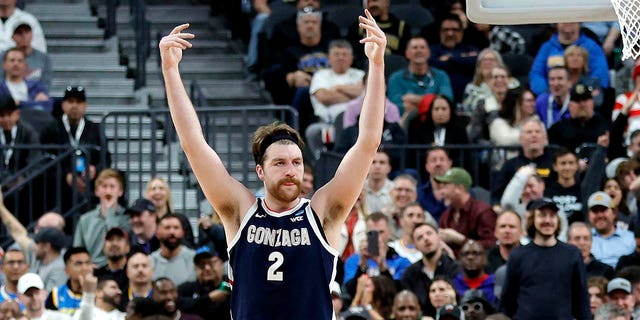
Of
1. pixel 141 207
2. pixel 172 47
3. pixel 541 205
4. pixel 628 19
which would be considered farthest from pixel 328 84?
pixel 172 47

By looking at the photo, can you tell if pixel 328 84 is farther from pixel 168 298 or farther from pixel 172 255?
pixel 168 298

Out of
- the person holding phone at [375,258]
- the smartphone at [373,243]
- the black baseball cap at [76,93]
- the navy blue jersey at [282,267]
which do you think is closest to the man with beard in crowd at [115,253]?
the person holding phone at [375,258]

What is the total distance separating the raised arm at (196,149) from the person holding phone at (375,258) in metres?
6.46

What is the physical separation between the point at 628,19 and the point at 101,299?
7035 millimetres

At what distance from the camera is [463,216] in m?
17.0

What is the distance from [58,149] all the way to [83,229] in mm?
1569

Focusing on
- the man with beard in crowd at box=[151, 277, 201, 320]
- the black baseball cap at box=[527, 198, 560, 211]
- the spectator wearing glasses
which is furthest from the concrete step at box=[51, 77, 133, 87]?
the black baseball cap at box=[527, 198, 560, 211]

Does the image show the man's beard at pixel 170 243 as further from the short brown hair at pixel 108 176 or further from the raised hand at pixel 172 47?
the raised hand at pixel 172 47

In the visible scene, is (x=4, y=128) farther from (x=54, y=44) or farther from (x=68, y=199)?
(x=54, y=44)

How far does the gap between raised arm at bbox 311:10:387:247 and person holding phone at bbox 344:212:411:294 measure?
6.41 meters

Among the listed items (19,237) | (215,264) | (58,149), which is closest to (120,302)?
(215,264)

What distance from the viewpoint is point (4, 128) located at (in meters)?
18.4

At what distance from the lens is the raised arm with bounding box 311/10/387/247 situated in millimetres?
9383

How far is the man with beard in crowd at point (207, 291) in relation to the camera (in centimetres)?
1552
